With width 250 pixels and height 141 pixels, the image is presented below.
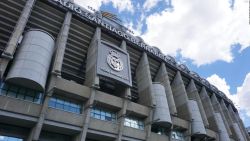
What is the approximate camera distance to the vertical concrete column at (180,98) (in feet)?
155

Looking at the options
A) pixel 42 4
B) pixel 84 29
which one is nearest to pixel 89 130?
pixel 84 29

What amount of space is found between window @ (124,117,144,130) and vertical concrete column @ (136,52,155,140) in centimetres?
151

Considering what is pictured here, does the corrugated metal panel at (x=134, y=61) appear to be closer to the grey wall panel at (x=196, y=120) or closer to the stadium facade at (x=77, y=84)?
the stadium facade at (x=77, y=84)

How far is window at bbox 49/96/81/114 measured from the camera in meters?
31.5

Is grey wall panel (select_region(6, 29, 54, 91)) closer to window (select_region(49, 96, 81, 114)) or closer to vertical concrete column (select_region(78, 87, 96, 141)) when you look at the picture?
window (select_region(49, 96, 81, 114))

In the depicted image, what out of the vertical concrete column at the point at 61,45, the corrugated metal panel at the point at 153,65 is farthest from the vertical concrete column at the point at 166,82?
the vertical concrete column at the point at 61,45

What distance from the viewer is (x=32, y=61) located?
95.6ft

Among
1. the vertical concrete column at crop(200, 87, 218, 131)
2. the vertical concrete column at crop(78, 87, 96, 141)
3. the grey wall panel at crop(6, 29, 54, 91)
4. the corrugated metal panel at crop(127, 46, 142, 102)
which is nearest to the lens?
the grey wall panel at crop(6, 29, 54, 91)

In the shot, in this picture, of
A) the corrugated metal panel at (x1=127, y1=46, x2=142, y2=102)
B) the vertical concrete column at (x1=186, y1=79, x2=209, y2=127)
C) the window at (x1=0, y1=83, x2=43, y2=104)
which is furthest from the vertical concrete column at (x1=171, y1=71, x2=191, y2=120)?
the window at (x1=0, y1=83, x2=43, y2=104)

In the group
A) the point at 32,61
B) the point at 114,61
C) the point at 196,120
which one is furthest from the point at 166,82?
the point at 32,61

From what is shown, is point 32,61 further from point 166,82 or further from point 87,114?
point 166,82

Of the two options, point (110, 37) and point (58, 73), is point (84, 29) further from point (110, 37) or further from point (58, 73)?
point (58, 73)

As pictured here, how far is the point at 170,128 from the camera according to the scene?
40.6 metres

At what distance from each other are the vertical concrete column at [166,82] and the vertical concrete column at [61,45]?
21.8m
